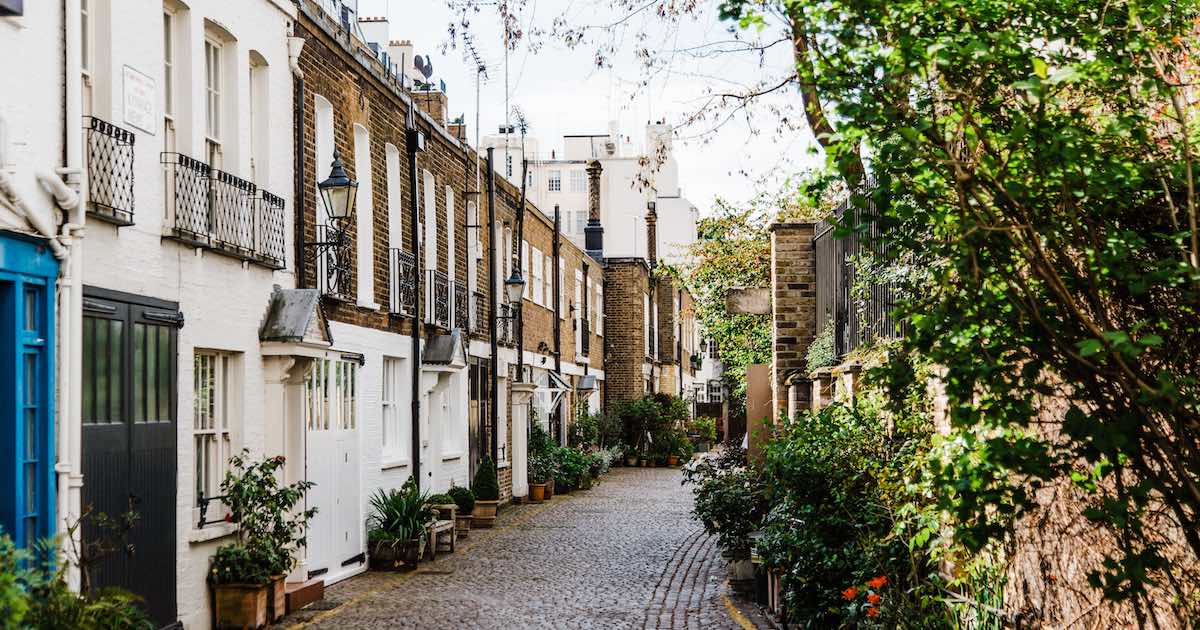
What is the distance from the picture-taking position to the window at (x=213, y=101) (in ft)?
39.2

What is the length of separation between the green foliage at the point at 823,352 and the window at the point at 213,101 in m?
6.45

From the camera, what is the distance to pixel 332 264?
14.4 metres

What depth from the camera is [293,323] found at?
12664mm

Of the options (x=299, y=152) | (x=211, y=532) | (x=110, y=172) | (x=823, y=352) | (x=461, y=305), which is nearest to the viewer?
(x=110, y=172)

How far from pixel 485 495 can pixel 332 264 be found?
26.1 feet

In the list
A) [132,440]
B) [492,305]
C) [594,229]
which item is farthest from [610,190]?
[132,440]

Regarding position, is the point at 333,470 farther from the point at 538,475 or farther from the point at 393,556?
the point at 538,475

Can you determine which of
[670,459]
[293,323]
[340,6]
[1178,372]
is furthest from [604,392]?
[1178,372]

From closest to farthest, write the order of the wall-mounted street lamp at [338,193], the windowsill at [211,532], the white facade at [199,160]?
1. the white facade at [199,160]
2. the windowsill at [211,532]
3. the wall-mounted street lamp at [338,193]

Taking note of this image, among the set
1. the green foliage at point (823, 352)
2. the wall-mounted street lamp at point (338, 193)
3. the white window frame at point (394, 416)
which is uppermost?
the wall-mounted street lamp at point (338, 193)

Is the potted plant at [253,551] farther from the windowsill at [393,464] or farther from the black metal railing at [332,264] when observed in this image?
the windowsill at [393,464]

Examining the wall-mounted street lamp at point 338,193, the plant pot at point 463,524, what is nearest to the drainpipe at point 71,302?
the wall-mounted street lamp at point 338,193

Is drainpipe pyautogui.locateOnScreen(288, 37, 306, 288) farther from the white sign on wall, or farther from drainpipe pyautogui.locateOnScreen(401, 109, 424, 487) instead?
drainpipe pyautogui.locateOnScreen(401, 109, 424, 487)

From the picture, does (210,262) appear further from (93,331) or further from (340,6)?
(340,6)
